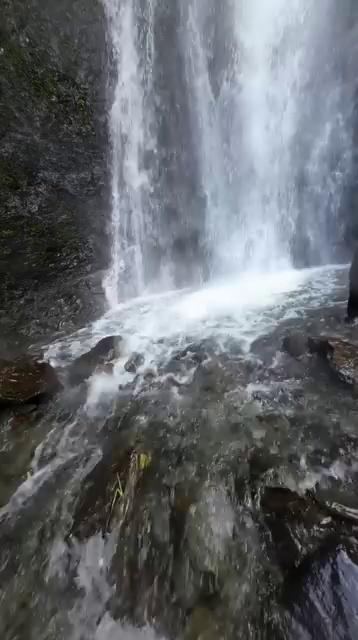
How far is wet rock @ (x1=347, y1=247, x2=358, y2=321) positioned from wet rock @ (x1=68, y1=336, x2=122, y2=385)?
15.5 feet

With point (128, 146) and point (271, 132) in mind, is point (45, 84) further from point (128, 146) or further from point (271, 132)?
point (271, 132)

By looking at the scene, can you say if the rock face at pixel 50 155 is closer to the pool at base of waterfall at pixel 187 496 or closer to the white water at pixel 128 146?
the white water at pixel 128 146

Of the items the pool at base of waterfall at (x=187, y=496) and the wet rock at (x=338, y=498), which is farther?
the wet rock at (x=338, y=498)

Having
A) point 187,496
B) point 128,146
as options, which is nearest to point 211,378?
point 187,496

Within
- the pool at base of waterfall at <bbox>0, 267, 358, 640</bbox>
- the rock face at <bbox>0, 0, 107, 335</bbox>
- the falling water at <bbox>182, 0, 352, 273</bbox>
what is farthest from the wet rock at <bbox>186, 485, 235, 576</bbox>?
the falling water at <bbox>182, 0, 352, 273</bbox>

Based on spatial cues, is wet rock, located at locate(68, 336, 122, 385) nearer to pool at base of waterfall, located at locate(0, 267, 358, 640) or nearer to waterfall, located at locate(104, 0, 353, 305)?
pool at base of waterfall, located at locate(0, 267, 358, 640)

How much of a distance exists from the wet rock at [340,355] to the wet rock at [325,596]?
2.77 m

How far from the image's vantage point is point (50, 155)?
7109mm

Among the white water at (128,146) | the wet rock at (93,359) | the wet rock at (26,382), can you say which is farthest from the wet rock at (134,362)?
the white water at (128,146)

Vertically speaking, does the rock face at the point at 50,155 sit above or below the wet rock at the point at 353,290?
above

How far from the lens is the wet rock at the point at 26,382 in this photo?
4.92m

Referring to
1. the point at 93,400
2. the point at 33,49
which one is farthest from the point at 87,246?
the point at 93,400

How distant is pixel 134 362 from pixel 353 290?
4.55m

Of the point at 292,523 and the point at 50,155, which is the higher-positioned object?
the point at 50,155
